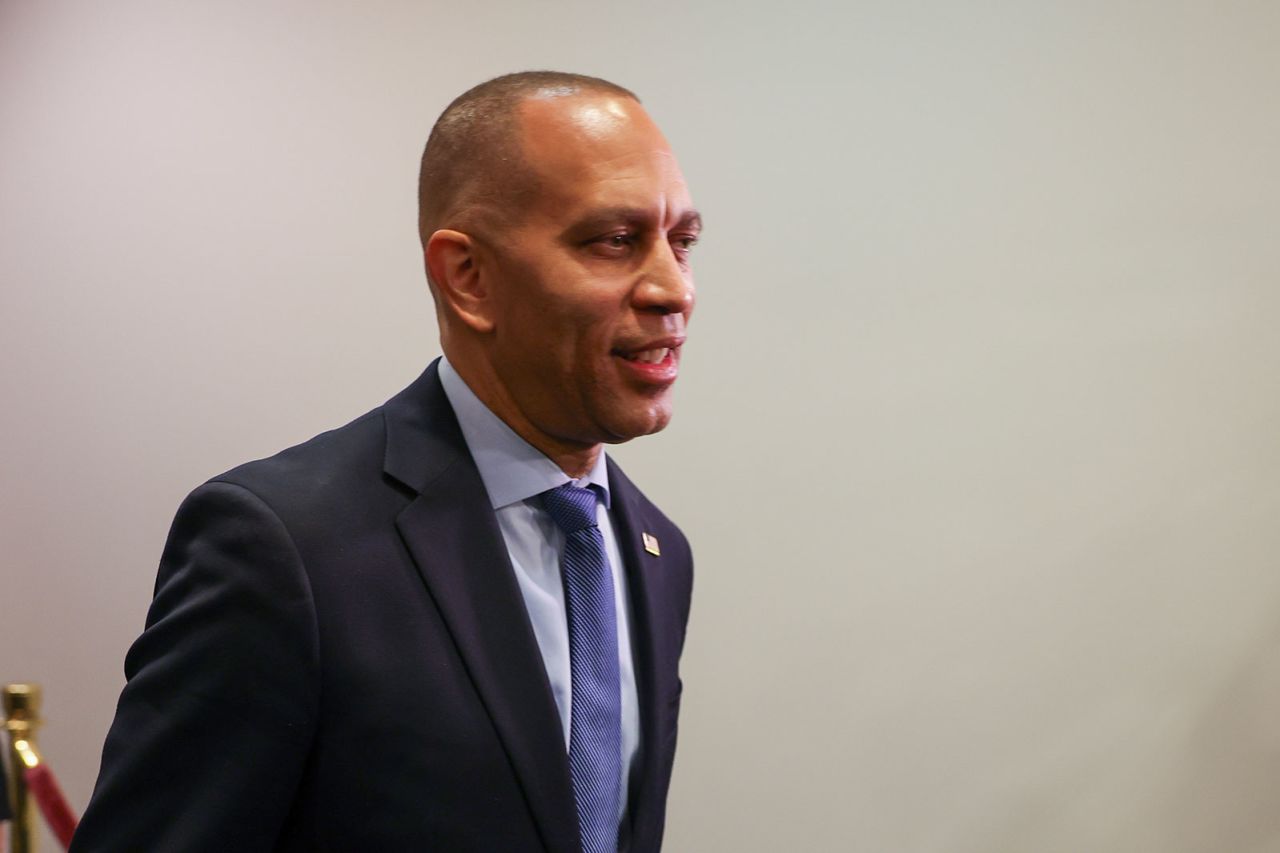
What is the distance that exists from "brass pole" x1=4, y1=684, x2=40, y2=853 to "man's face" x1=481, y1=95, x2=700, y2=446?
1.95 feet

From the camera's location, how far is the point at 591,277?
1.30 m

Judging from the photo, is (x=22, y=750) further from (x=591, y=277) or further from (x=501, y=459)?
(x=591, y=277)

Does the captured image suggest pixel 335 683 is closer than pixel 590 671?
Yes

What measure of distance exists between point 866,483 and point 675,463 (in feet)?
1.23

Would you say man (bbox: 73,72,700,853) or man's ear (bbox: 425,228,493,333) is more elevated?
man's ear (bbox: 425,228,493,333)

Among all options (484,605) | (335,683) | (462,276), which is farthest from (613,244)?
(335,683)

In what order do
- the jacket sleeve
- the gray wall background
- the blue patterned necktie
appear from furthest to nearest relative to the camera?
1. the gray wall background
2. the blue patterned necktie
3. the jacket sleeve

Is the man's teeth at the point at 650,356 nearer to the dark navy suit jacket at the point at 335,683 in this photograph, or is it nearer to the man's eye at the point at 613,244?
the man's eye at the point at 613,244

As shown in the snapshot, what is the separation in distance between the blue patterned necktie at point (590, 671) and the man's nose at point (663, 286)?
0.71ft

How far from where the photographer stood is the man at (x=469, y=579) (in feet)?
3.72

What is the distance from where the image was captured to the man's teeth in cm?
132

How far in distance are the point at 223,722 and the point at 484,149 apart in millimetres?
617

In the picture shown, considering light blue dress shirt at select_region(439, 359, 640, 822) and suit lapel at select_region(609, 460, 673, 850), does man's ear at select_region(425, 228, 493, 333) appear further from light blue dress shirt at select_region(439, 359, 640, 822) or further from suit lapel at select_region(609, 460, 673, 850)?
suit lapel at select_region(609, 460, 673, 850)

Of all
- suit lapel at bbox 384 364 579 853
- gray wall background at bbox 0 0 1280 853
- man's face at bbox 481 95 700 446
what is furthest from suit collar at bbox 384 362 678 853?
gray wall background at bbox 0 0 1280 853
